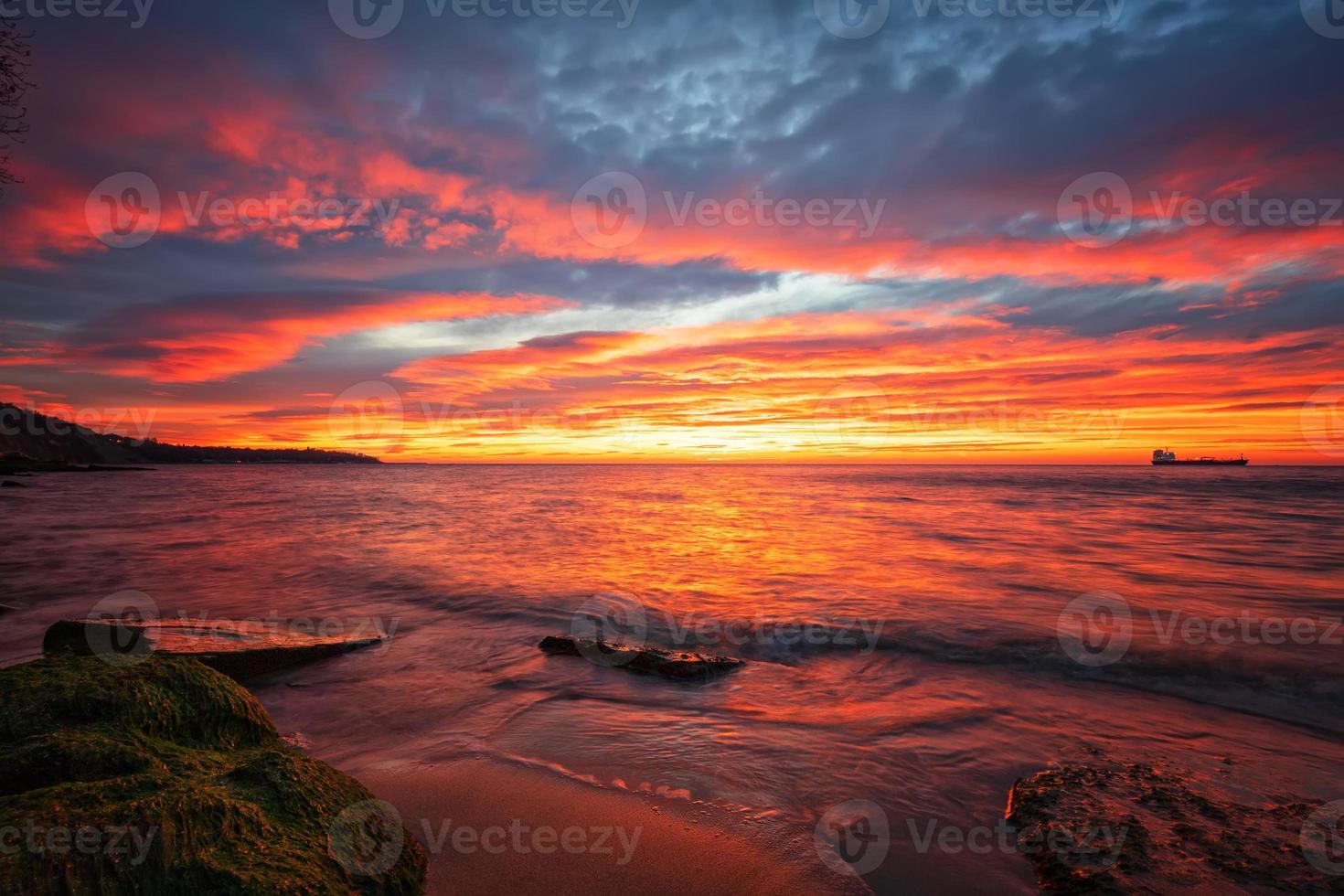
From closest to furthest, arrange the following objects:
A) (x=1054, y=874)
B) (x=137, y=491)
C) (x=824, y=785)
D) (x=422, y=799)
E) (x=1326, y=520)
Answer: (x=1054, y=874) → (x=422, y=799) → (x=824, y=785) → (x=1326, y=520) → (x=137, y=491)

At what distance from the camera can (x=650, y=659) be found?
6.71m

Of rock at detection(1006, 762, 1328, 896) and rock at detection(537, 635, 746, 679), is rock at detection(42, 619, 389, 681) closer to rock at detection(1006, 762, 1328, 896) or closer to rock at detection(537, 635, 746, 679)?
rock at detection(537, 635, 746, 679)

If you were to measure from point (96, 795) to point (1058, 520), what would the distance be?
1115 inches

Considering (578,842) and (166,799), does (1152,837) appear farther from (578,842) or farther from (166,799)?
(166,799)

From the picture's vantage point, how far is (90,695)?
112 inches

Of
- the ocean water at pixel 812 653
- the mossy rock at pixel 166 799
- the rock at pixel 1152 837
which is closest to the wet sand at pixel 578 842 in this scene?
the ocean water at pixel 812 653

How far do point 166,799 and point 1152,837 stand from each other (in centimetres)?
492

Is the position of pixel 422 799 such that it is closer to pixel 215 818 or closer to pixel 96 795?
pixel 215 818

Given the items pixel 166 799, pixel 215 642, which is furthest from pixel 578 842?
pixel 215 642

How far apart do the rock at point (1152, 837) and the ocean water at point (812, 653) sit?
225 mm

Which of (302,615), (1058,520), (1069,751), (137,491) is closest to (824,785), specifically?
(1069,751)

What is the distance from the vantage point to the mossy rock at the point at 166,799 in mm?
1950

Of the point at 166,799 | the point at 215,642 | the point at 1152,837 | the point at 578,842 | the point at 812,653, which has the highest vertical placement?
the point at 166,799

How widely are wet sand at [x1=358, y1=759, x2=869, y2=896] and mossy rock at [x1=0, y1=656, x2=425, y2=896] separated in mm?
439
